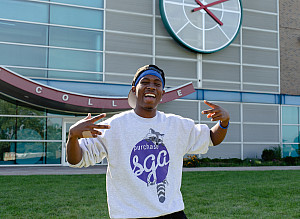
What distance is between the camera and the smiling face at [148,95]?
2.44 meters

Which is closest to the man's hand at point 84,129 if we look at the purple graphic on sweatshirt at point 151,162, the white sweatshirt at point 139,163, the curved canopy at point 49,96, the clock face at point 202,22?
the white sweatshirt at point 139,163

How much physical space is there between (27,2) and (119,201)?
1617 cm

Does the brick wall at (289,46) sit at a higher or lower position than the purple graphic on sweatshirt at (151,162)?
higher

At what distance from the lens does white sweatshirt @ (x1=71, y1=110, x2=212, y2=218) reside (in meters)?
2.24

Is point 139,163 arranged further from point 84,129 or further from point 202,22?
point 202,22

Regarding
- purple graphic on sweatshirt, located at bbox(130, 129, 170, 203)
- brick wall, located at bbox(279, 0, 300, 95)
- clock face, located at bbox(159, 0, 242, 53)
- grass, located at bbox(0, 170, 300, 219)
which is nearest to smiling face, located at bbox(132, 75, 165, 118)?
purple graphic on sweatshirt, located at bbox(130, 129, 170, 203)

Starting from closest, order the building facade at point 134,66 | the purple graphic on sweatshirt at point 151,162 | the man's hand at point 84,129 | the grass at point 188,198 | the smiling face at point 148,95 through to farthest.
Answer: the man's hand at point 84,129, the purple graphic on sweatshirt at point 151,162, the smiling face at point 148,95, the grass at point 188,198, the building facade at point 134,66

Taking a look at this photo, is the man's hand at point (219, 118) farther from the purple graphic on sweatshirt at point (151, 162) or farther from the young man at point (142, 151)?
the purple graphic on sweatshirt at point (151, 162)

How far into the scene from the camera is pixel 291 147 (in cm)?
2114

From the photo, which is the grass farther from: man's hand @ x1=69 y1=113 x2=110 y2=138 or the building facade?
the building facade

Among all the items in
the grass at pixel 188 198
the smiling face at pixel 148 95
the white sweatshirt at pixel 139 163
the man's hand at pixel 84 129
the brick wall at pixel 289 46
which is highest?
the brick wall at pixel 289 46

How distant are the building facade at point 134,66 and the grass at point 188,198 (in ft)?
21.2

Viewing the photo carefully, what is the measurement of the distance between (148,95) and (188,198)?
5407mm

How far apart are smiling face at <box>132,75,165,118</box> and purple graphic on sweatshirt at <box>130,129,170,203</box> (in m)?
0.18
